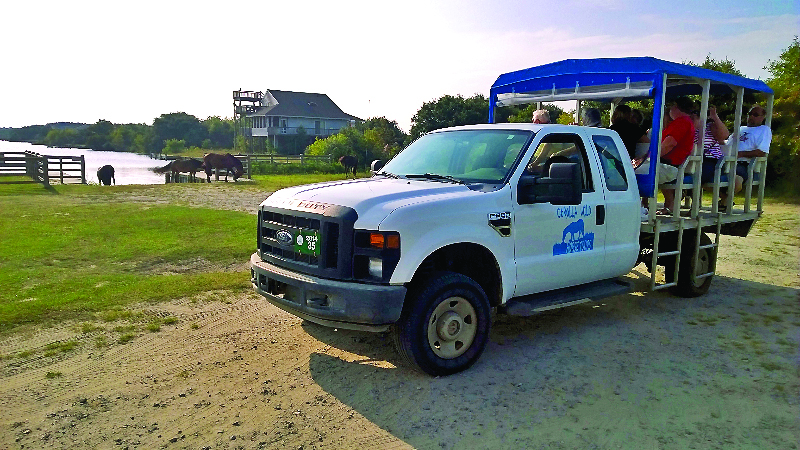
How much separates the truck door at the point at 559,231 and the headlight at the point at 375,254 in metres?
1.29

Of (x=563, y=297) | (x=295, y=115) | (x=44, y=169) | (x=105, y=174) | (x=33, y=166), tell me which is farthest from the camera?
(x=295, y=115)

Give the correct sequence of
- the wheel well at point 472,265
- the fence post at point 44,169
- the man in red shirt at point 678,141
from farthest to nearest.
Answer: the fence post at point 44,169 → the man in red shirt at point 678,141 → the wheel well at point 472,265

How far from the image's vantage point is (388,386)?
4773mm

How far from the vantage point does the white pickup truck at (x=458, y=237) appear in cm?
460

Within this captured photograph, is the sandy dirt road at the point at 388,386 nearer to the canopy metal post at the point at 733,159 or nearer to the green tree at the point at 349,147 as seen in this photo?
the canopy metal post at the point at 733,159

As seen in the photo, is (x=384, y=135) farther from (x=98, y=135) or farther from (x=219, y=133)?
(x=98, y=135)

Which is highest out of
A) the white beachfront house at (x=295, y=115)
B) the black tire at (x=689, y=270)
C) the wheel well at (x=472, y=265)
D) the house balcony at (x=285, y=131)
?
the white beachfront house at (x=295, y=115)

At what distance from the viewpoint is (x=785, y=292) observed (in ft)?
26.3

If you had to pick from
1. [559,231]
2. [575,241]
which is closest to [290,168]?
[575,241]

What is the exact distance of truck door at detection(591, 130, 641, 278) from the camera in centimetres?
614

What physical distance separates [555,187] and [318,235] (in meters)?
2.09

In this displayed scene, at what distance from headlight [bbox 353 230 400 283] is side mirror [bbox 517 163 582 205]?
1.40 metres

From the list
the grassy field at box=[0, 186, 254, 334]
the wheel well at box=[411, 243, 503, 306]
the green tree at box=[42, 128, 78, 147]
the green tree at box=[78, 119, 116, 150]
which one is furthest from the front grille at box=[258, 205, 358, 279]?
the green tree at box=[78, 119, 116, 150]

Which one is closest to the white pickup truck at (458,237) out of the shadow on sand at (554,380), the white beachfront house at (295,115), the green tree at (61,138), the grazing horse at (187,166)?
the shadow on sand at (554,380)
